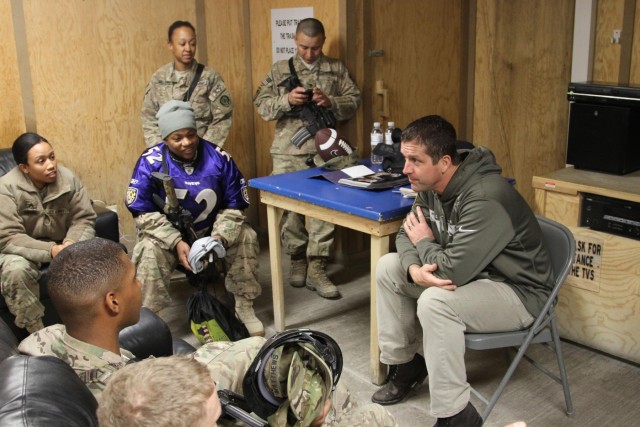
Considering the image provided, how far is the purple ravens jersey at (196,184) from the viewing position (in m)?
3.60

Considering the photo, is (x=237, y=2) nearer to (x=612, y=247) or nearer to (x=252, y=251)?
(x=252, y=251)

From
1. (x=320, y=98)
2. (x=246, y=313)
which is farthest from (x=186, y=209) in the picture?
(x=320, y=98)

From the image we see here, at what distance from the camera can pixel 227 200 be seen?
376cm

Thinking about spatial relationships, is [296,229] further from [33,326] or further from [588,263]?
[588,263]

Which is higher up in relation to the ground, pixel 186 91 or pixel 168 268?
pixel 186 91

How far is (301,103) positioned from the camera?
4.22m

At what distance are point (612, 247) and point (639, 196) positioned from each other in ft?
0.88

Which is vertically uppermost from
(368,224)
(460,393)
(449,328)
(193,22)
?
(193,22)

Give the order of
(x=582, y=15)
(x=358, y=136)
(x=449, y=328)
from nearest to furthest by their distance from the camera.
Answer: (x=449, y=328)
(x=582, y=15)
(x=358, y=136)

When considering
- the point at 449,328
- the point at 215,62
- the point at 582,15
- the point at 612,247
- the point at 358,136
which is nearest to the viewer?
the point at 449,328

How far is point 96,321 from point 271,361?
0.62 metres

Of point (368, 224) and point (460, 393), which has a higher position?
point (368, 224)

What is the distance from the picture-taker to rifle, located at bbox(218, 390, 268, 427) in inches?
67.4

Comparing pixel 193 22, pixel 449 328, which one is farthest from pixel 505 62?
pixel 449 328
